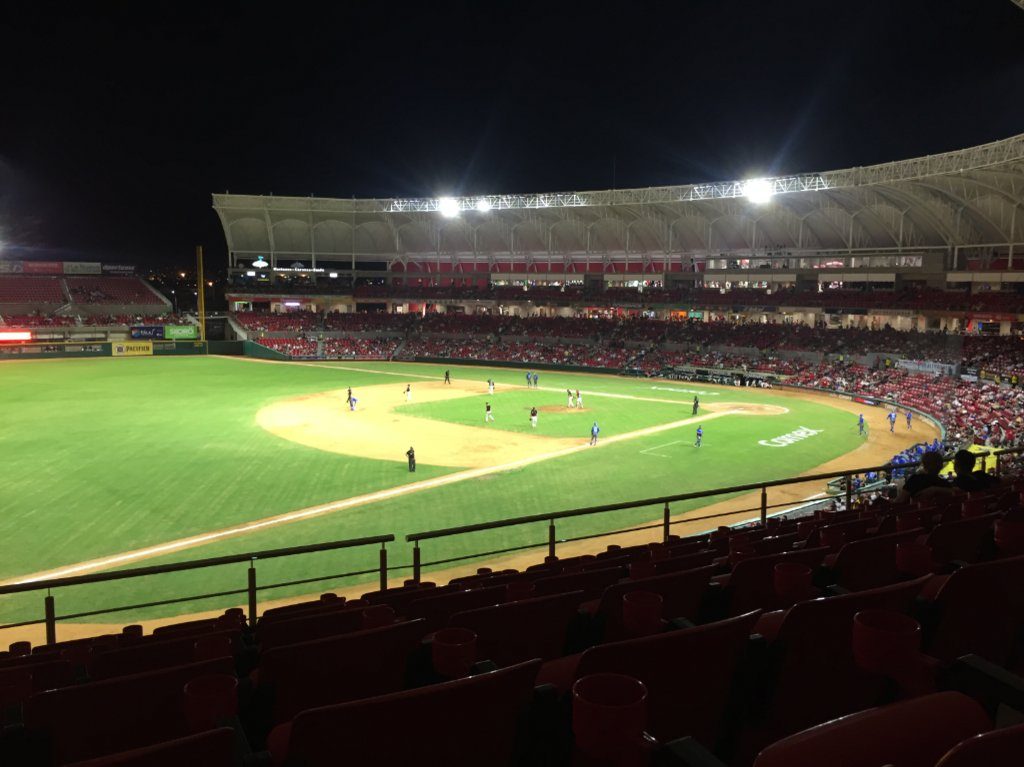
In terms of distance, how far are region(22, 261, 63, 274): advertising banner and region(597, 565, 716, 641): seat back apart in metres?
106

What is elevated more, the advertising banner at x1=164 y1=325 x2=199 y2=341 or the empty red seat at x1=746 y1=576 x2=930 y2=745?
the advertising banner at x1=164 y1=325 x2=199 y2=341

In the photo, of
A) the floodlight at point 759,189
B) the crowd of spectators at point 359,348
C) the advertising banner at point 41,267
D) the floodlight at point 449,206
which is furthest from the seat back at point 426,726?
the advertising banner at point 41,267

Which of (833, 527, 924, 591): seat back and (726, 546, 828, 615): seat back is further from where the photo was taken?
(833, 527, 924, 591): seat back

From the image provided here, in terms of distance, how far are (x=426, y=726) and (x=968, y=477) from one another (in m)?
10.1

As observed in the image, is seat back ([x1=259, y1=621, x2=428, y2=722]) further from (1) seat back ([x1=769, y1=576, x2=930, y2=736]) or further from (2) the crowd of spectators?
(2) the crowd of spectators

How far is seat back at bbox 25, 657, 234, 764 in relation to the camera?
132 inches

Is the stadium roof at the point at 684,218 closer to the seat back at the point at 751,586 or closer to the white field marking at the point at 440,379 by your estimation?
the white field marking at the point at 440,379

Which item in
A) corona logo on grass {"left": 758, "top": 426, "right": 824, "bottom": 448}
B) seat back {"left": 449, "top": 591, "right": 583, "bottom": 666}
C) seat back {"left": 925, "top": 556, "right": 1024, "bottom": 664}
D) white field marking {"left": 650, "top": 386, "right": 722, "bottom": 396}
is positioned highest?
Result: seat back {"left": 925, "top": 556, "right": 1024, "bottom": 664}

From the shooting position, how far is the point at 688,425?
3966 cm

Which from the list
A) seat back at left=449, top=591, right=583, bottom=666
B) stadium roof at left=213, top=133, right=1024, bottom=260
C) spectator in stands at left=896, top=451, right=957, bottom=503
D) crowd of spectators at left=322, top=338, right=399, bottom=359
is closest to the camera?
seat back at left=449, top=591, right=583, bottom=666

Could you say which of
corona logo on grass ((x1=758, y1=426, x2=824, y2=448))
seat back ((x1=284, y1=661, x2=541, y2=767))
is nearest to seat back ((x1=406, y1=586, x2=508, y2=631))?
seat back ((x1=284, y1=661, x2=541, y2=767))

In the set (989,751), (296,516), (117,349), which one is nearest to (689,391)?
(296,516)

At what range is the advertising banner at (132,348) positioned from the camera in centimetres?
7844

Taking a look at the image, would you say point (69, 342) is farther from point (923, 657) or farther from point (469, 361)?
point (923, 657)
